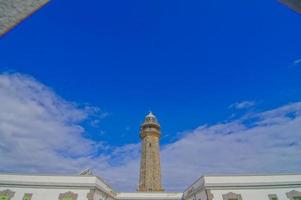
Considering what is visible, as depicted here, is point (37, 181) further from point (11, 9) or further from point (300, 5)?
point (300, 5)

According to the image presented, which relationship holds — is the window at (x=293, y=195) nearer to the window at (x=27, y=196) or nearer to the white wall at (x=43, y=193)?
the white wall at (x=43, y=193)

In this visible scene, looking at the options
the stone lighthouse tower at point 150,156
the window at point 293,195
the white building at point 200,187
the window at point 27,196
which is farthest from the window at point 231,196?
the window at point 27,196

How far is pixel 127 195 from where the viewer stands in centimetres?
2633

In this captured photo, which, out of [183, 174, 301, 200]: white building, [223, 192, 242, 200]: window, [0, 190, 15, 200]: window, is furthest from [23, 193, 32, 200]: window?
[223, 192, 242, 200]: window

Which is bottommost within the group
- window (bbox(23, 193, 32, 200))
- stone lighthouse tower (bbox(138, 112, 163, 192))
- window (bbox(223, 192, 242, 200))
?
window (bbox(223, 192, 242, 200))

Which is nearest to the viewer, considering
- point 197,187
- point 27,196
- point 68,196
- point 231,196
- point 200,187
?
point 231,196

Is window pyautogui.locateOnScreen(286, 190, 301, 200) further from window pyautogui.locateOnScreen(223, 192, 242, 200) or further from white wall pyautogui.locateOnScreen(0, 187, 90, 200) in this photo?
white wall pyautogui.locateOnScreen(0, 187, 90, 200)

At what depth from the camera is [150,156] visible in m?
34.3

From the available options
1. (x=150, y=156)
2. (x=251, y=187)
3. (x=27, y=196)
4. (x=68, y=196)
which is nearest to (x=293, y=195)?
(x=251, y=187)

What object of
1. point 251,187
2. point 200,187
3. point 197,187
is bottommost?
point 251,187

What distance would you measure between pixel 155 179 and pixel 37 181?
59.7 feet

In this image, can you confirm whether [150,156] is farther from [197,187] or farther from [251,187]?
[251,187]

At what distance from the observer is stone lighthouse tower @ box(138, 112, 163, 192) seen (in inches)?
1251

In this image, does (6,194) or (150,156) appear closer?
(6,194)
